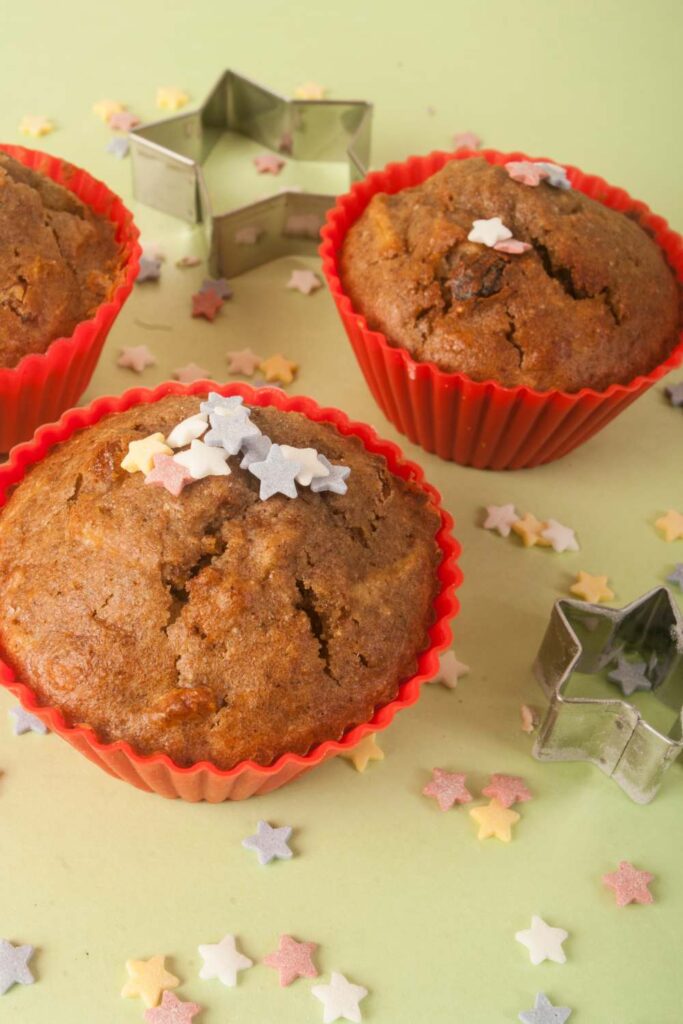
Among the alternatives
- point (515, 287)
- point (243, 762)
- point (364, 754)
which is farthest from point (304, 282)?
point (243, 762)

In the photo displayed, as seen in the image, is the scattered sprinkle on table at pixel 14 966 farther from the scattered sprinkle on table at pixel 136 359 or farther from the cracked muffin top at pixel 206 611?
the scattered sprinkle on table at pixel 136 359

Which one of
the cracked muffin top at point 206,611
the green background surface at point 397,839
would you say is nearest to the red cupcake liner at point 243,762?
the cracked muffin top at point 206,611

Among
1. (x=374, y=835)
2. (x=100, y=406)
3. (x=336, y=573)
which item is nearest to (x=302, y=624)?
(x=336, y=573)

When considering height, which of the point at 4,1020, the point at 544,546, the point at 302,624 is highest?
the point at 302,624

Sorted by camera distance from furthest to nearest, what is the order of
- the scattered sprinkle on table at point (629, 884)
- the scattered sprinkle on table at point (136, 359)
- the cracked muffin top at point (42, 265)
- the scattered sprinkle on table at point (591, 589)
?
the scattered sprinkle on table at point (136, 359) → the scattered sprinkle on table at point (591, 589) → the cracked muffin top at point (42, 265) → the scattered sprinkle on table at point (629, 884)

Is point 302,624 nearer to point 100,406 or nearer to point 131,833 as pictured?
point 131,833

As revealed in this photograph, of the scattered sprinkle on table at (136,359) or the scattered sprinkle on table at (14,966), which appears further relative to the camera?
the scattered sprinkle on table at (136,359)

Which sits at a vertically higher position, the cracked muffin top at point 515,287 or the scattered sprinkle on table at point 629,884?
the cracked muffin top at point 515,287
